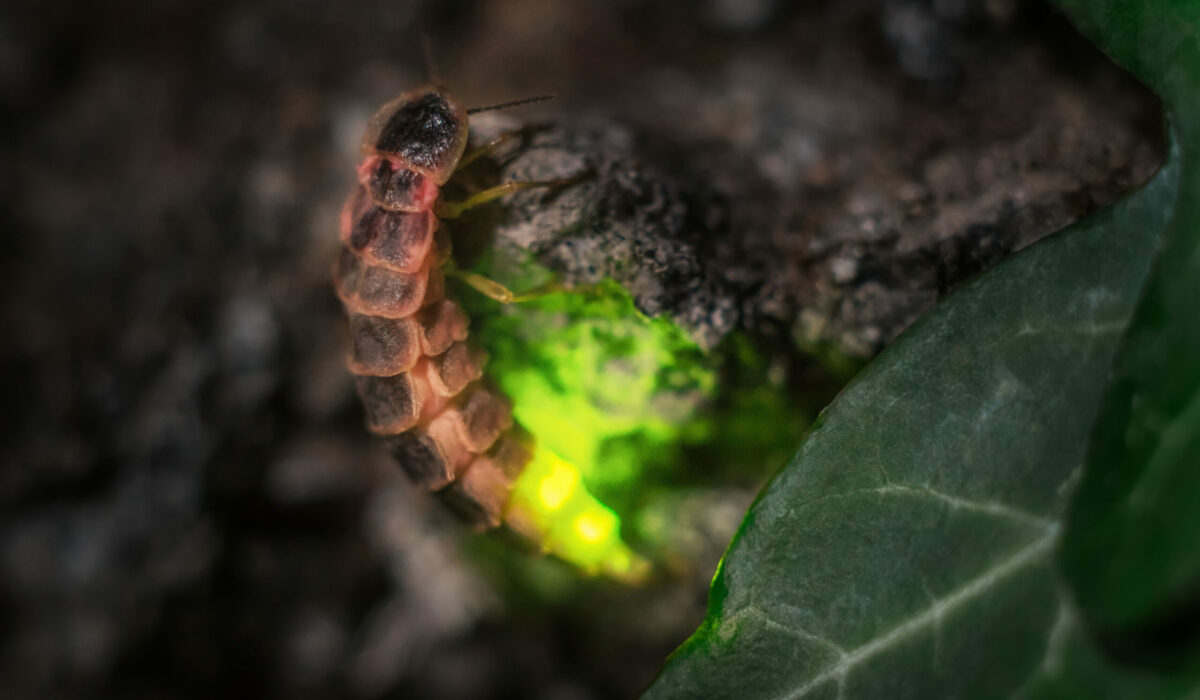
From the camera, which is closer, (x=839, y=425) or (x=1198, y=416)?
(x=1198, y=416)

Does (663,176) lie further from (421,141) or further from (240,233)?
(240,233)

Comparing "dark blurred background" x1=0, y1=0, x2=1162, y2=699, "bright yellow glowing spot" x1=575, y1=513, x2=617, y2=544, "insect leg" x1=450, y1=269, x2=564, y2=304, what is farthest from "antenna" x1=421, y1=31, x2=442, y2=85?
"bright yellow glowing spot" x1=575, y1=513, x2=617, y2=544

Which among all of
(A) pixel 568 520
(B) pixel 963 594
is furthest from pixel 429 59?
(B) pixel 963 594

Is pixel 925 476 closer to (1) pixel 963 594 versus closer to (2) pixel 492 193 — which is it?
(1) pixel 963 594

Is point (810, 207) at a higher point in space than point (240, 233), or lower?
higher

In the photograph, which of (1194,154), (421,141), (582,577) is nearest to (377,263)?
(421,141)

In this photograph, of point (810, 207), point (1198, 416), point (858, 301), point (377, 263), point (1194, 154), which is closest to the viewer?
point (1198, 416)
